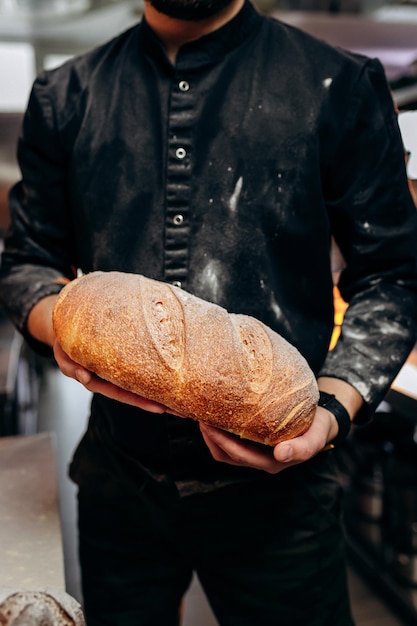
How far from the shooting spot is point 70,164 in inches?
52.1

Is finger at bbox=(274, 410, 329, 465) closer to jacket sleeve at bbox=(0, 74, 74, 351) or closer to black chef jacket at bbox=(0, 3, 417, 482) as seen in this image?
black chef jacket at bbox=(0, 3, 417, 482)

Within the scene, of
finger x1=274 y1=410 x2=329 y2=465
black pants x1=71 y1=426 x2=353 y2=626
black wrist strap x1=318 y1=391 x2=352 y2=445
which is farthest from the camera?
black pants x1=71 y1=426 x2=353 y2=626

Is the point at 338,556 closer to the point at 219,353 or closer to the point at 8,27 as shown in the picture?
the point at 219,353

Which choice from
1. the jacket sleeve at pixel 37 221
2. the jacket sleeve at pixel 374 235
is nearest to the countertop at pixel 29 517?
the jacket sleeve at pixel 37 221

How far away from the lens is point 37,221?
1.42 m

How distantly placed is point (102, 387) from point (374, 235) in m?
0.61

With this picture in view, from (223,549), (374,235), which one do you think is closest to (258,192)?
(374,235)

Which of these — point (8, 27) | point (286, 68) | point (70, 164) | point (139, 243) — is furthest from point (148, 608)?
point (8, 27)

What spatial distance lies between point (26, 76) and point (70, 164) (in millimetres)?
5039

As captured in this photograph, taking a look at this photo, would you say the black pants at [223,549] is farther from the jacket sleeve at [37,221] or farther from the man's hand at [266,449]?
the jacket sleeve at [37,221]

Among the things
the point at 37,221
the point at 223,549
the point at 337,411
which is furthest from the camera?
the point at 37,221

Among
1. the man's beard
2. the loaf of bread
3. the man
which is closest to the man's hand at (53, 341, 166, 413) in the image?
the loaf of bread

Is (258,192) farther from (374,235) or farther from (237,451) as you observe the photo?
(237,451)

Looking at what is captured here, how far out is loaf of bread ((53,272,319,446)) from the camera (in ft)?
3.16
